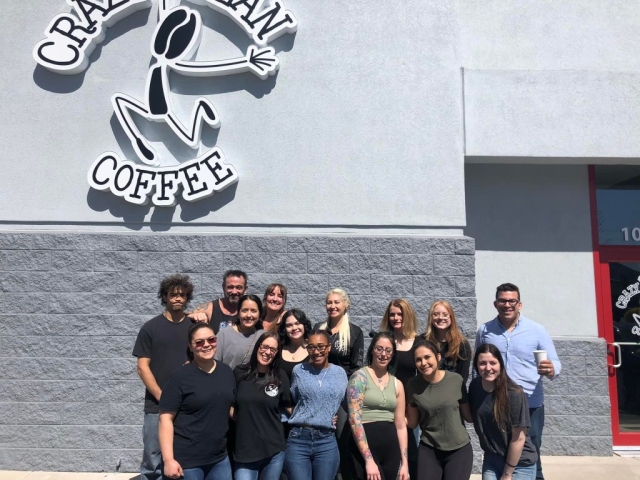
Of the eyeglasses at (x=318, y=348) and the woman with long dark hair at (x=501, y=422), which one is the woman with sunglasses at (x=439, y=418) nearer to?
the woman with long dark hair at (x=501, y=422)

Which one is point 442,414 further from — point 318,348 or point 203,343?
point 203,343

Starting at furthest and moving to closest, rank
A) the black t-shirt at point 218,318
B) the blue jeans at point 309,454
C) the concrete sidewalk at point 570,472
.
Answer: the concrete sidewalk at point 570,472 → the black t-shirt at point 218,318 → the blue jeans at point 309,454

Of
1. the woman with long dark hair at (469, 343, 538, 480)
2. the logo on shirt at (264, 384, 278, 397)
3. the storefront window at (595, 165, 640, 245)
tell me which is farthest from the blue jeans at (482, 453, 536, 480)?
the storefront window at (595, 165, 640, 245)

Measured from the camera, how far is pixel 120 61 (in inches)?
263

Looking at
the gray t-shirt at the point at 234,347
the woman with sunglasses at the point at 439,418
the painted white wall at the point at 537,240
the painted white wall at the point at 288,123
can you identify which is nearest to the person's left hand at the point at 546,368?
the woman with sunglasses at the point at 439,418

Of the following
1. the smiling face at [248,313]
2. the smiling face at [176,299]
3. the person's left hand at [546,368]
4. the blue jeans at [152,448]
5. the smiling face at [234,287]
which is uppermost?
the smiling face at [234,287]

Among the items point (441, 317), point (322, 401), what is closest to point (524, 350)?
point (441, 317)

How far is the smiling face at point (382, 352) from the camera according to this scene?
4.14 meters

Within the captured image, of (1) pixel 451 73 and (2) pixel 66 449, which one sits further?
(1) pixel 451 73

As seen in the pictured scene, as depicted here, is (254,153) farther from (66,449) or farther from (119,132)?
(66,449)

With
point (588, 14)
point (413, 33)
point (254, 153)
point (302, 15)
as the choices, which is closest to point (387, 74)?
point (413, 33)

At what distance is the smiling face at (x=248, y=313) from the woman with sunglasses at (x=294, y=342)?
226mm

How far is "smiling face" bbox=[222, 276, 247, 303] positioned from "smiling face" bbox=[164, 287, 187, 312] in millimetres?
361

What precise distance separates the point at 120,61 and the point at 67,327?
2.92 metres
